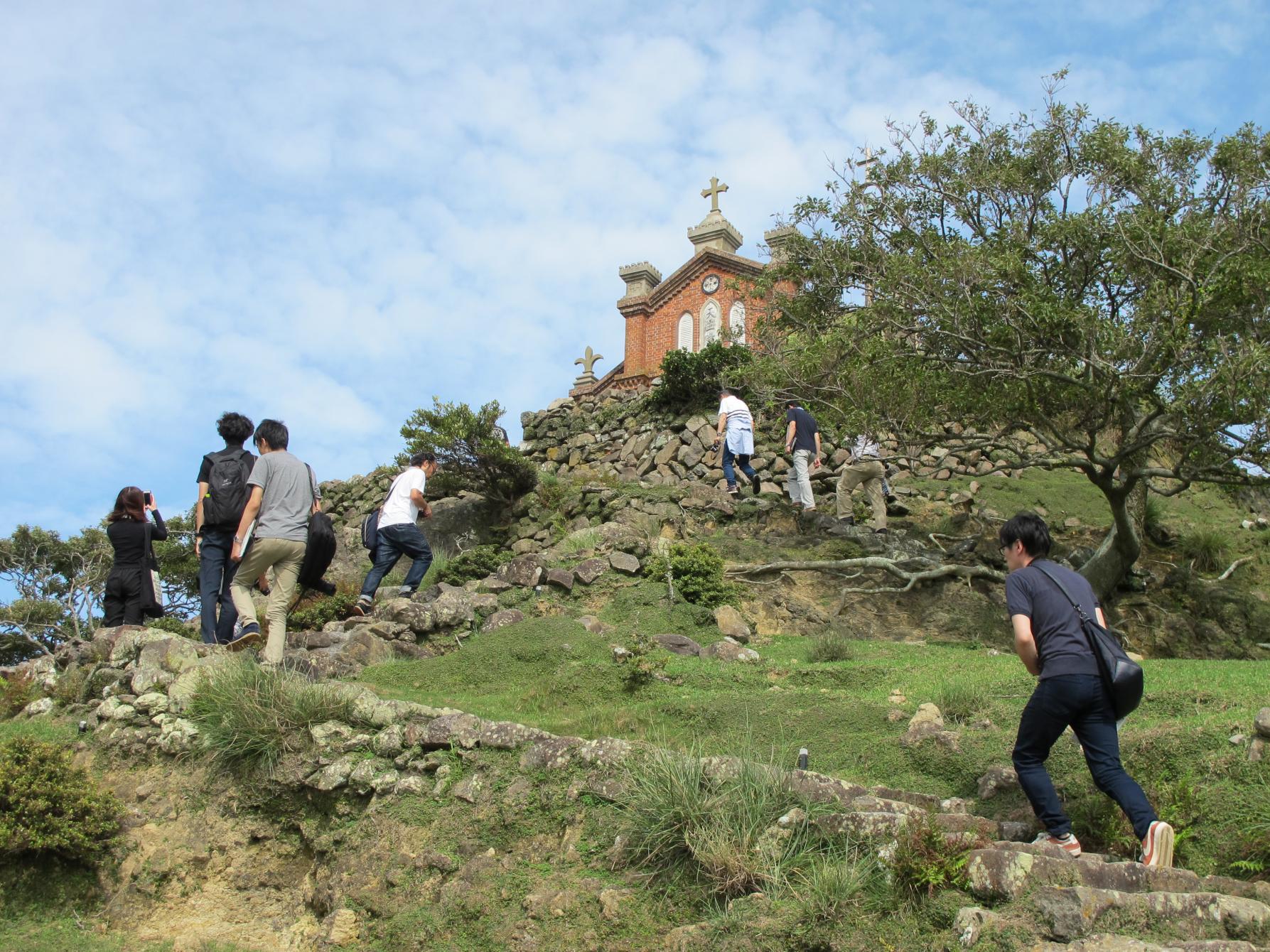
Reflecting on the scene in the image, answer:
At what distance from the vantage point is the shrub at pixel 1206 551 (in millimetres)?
15781

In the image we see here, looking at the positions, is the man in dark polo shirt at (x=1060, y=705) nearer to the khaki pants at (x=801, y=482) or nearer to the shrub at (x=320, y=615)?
the shrub at (x=320, y=615)

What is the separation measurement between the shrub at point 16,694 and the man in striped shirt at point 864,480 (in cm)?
1140

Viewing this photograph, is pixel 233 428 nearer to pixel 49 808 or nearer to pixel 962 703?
pixel 49 808

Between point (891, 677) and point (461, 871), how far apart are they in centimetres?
460

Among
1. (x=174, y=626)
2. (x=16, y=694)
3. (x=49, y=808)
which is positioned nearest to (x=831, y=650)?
(x=49, y=808)

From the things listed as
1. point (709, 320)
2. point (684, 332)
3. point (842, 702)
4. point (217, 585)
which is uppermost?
point (709, 320)

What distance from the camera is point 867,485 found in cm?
1662

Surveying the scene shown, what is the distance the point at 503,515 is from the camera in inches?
782

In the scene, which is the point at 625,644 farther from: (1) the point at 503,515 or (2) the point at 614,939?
(1) the point at 503,515

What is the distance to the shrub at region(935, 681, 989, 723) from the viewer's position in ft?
24.7

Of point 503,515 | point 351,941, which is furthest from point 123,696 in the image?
point 503,515

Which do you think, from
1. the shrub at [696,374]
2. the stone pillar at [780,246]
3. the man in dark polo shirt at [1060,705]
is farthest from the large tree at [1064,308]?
the man in dark polo shirt at [1060,705]

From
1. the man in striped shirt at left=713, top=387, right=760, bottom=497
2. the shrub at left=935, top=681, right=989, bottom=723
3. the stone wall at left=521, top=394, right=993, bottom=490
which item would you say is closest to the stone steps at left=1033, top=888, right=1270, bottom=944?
the shrub at left=935, top=681, right=989, bottom=723

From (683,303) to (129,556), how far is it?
19476 mm
